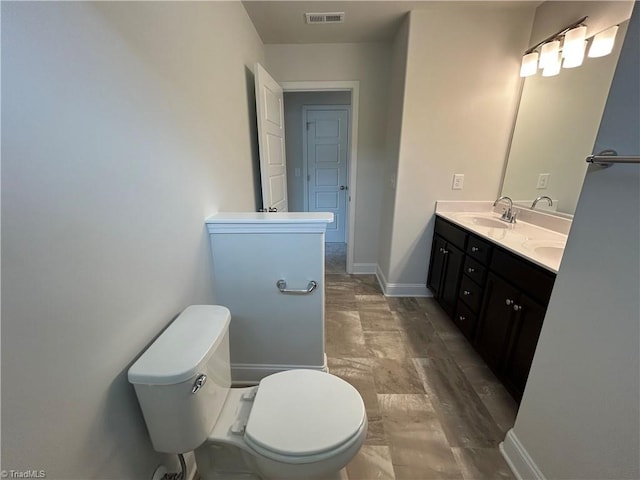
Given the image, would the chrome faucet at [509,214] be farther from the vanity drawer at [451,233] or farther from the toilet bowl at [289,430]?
the toilet bowl at [289,430]

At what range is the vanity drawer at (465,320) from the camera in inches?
73.2

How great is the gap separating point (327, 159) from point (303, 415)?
11.7 ft

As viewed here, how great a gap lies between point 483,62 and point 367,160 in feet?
4.01

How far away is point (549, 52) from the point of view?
1.83 metres

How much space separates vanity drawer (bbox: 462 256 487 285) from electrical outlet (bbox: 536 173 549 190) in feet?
2.58

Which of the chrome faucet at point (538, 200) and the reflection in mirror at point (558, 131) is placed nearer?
the reflection in mirror at point (558, 131)

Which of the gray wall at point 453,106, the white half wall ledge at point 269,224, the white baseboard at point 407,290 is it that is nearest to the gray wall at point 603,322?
the white half wall ledge at point 269,224

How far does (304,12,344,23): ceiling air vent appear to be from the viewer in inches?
80.0

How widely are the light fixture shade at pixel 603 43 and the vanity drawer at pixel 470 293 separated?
152 centimetres

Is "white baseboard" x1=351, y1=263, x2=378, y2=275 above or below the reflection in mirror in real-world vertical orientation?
below

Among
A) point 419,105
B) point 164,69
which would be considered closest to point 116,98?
point 164,69

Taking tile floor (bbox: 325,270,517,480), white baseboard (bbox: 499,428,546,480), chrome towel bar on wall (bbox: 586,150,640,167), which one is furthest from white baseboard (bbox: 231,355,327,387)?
chrome towel bar on wall (bbox: 586,150,640,167)

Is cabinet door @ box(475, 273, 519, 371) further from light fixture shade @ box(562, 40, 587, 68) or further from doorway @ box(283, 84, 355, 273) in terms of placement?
doorway @ box(283, 84, 355, 273)

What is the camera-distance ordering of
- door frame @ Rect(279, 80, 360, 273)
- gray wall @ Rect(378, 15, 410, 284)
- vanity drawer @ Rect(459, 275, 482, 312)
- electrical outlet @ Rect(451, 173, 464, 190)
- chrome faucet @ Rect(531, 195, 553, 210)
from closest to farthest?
vanity drawer @ Rect(459, 275, 482, 312) < chrome faucet @ Rect(531, 195, 553, 210) < gray wall @ Rect(378, 15, 410, 284) < electrical outlet @ Rect(451, 173, 464, 190) < door frame @ Rect(279, 80, 360, 273)
